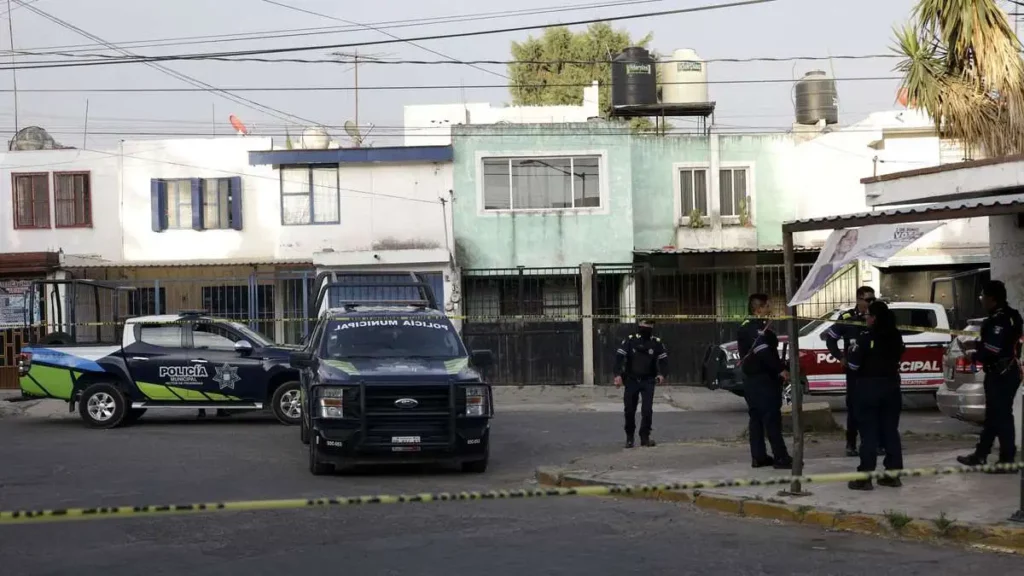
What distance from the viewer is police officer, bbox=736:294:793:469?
1259 centimetres

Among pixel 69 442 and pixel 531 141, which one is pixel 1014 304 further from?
pixel 531 141

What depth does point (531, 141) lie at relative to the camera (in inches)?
1145

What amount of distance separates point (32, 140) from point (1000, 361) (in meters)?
26.7

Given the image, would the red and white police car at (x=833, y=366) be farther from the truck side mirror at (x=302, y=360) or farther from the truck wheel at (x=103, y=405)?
the truck wheel at (x=103, y=405)

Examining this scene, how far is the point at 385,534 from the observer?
384 inches

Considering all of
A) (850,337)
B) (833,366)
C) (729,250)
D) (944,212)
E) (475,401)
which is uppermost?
(729,250)

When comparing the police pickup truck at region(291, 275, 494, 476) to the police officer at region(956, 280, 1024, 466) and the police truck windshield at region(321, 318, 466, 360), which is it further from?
the police officer at region(956, 280, 1024, 466)

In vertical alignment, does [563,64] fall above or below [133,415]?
above

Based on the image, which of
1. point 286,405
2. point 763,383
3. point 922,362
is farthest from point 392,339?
point 922,362

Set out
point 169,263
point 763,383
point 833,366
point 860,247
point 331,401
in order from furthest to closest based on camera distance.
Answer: point 169,263 < point 833,366 < point 331,401 < point 763,383 < point 860,247

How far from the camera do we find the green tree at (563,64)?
5438 centimetres

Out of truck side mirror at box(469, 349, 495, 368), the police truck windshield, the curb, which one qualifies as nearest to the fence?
the police truck windshield

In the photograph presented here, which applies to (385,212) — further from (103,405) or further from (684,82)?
(103,405)

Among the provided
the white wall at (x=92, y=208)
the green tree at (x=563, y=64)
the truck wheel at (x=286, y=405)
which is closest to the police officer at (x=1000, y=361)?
the truck wheel at (x=286, y=405)
